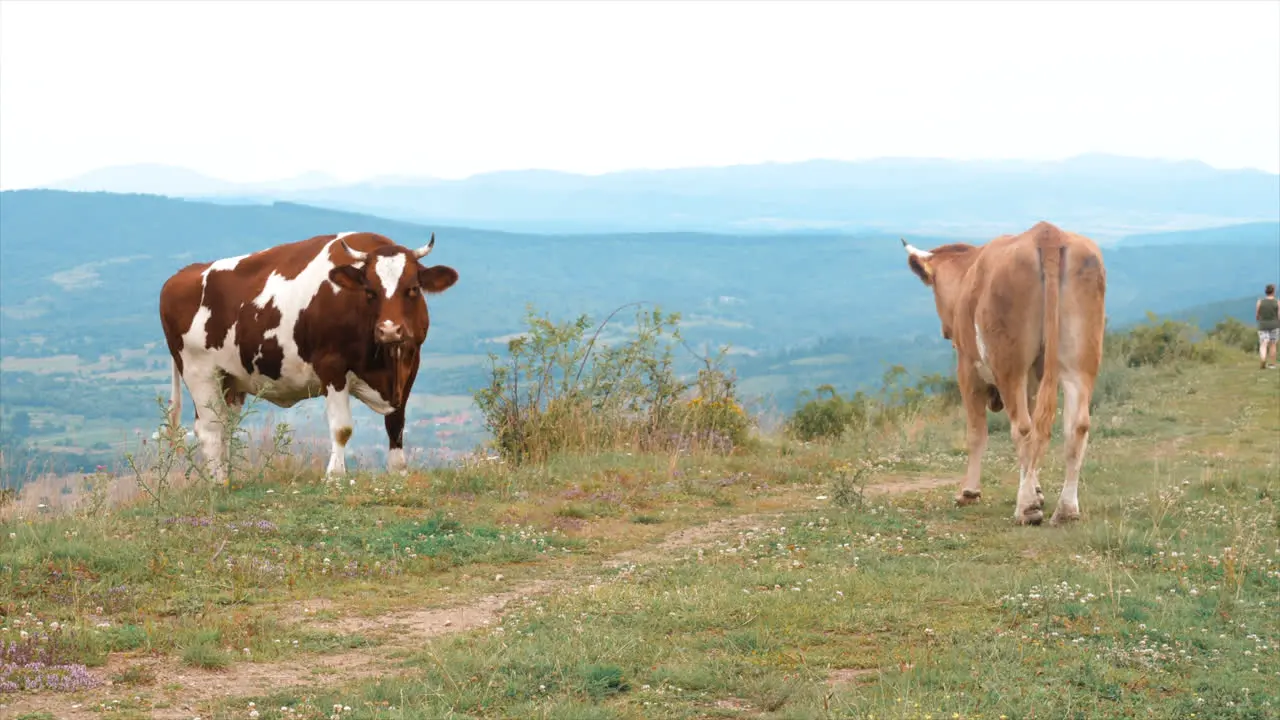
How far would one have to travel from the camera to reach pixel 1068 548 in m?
9.96

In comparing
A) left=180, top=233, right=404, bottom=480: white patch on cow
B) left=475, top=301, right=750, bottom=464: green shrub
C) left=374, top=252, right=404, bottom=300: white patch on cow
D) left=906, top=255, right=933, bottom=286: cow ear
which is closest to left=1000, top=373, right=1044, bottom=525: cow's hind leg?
left=906, top=255, right=933, bottom=286: cow ear

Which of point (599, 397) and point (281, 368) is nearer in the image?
point (281, 368)

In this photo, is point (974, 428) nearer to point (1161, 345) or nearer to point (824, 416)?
point (824, 416)

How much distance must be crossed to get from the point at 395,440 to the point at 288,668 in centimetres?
710

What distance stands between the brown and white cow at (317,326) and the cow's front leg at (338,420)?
10 millimetres

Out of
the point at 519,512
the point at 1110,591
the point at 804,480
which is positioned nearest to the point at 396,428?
the point at 519,512

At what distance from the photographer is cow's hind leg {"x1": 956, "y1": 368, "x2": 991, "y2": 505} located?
488 inches

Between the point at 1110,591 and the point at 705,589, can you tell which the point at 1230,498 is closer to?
the point at 1110,591

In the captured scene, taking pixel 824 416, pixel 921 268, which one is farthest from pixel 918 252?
pixel 824 416

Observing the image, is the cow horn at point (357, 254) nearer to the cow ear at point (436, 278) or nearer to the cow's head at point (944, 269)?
the cow ear at point (436, 278)

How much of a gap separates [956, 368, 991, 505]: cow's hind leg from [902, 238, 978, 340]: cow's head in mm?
888

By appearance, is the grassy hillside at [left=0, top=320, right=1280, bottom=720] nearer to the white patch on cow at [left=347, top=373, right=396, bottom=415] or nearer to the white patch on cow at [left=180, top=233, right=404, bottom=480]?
the white patch on cow at [left=180, top=233, right=404, bottom=480]

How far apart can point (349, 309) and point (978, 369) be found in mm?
6266

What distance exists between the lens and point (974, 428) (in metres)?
12.8
